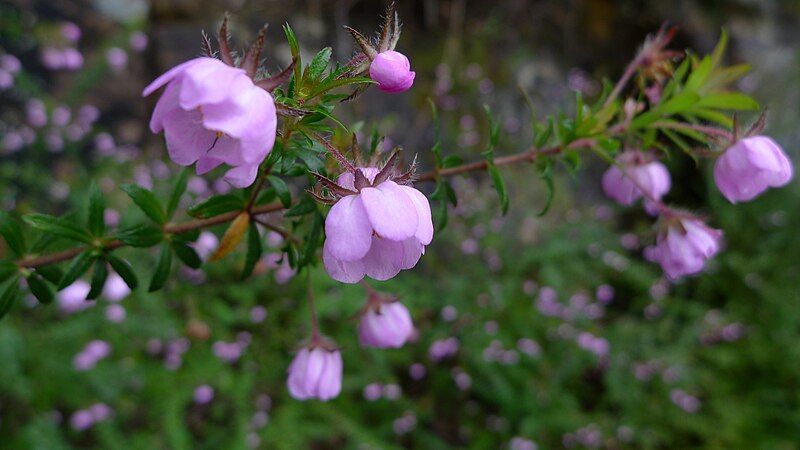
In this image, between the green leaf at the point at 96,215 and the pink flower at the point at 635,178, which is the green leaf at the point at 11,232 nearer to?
the green leaf at the point at 96,215

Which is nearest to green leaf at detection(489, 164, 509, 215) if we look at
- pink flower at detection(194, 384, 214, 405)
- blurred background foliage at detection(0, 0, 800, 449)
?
blurred background foliage at detection(0, 0, 800, 449)

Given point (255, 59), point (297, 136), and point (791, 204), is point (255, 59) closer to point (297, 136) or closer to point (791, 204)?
point (297, 136)

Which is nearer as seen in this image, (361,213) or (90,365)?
(361,213)

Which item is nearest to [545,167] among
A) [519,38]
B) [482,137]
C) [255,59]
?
[255,59]

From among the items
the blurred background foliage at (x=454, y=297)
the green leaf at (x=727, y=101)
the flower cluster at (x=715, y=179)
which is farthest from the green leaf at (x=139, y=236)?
the blurred background foliage at (x=454, y=297)

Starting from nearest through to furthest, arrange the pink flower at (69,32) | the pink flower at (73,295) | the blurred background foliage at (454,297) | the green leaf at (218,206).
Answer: the green leaf at (218,206) → the pink flower at (73,295) → the blurred background foliage at (454,297) → the pink flower at (69,32)

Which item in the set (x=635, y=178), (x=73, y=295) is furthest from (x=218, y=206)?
(x=73, y=295)
